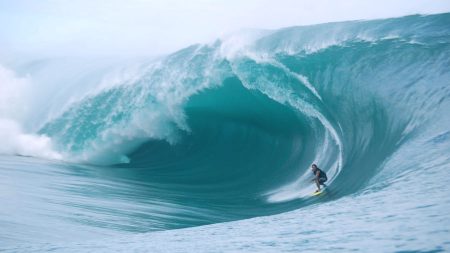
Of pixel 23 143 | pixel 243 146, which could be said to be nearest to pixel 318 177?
pixel 243 146

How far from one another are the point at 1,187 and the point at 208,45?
799 centimetres

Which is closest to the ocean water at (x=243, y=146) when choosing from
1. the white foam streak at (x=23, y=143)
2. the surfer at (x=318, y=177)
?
the white foam streak at (x=23, y=143)

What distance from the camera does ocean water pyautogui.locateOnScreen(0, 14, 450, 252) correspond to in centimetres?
457

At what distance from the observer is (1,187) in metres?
7.16

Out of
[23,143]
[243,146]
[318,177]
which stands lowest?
[318,177]

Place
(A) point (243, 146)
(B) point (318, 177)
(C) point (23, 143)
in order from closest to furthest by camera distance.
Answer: (B) point (318, 177) < (A) point (243, 146) < (C) point (23, 143)

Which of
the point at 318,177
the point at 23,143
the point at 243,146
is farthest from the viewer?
the point at 23,143

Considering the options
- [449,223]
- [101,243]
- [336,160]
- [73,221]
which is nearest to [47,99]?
[336,160]

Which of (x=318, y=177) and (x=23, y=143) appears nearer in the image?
(x=318, y=177)

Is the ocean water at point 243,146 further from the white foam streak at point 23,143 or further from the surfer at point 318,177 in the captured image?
the surfer at point 318,177

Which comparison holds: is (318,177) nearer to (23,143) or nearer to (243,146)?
(243,146)

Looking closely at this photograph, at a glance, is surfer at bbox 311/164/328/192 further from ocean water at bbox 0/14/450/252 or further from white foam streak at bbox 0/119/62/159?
white foam streak at bbox 0/119/62/159

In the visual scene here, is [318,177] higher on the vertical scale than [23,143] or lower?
lower

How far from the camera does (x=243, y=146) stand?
12.5 meters
